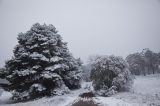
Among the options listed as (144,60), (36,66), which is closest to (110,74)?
(36,66)

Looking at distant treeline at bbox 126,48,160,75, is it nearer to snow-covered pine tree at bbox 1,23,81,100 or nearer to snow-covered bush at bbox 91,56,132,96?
snow-covered bush at bbox 91,56,132,96

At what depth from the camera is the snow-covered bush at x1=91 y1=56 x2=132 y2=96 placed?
26.3 meters

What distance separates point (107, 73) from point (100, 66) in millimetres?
1531

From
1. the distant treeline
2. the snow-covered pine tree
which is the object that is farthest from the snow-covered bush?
the distant treeline

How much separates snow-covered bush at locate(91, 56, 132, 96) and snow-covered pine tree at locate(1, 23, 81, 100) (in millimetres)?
5859

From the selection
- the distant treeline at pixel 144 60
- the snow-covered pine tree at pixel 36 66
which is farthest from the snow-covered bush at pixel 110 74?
the distant treeline at pixel 144 60

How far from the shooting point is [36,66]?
22859mm

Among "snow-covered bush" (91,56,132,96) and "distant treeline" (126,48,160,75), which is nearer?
"snow-covered bush" (91,56,132,96)

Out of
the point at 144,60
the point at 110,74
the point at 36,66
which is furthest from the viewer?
the point at 144,60

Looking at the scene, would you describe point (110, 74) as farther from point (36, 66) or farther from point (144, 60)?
point (144, 60)

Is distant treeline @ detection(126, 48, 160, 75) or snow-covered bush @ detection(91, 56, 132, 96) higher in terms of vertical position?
distant treeline @ detection(126, 48, 160, 75)

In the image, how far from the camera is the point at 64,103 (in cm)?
1719

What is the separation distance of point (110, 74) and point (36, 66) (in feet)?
37.5

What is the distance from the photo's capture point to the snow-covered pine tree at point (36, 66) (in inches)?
893
